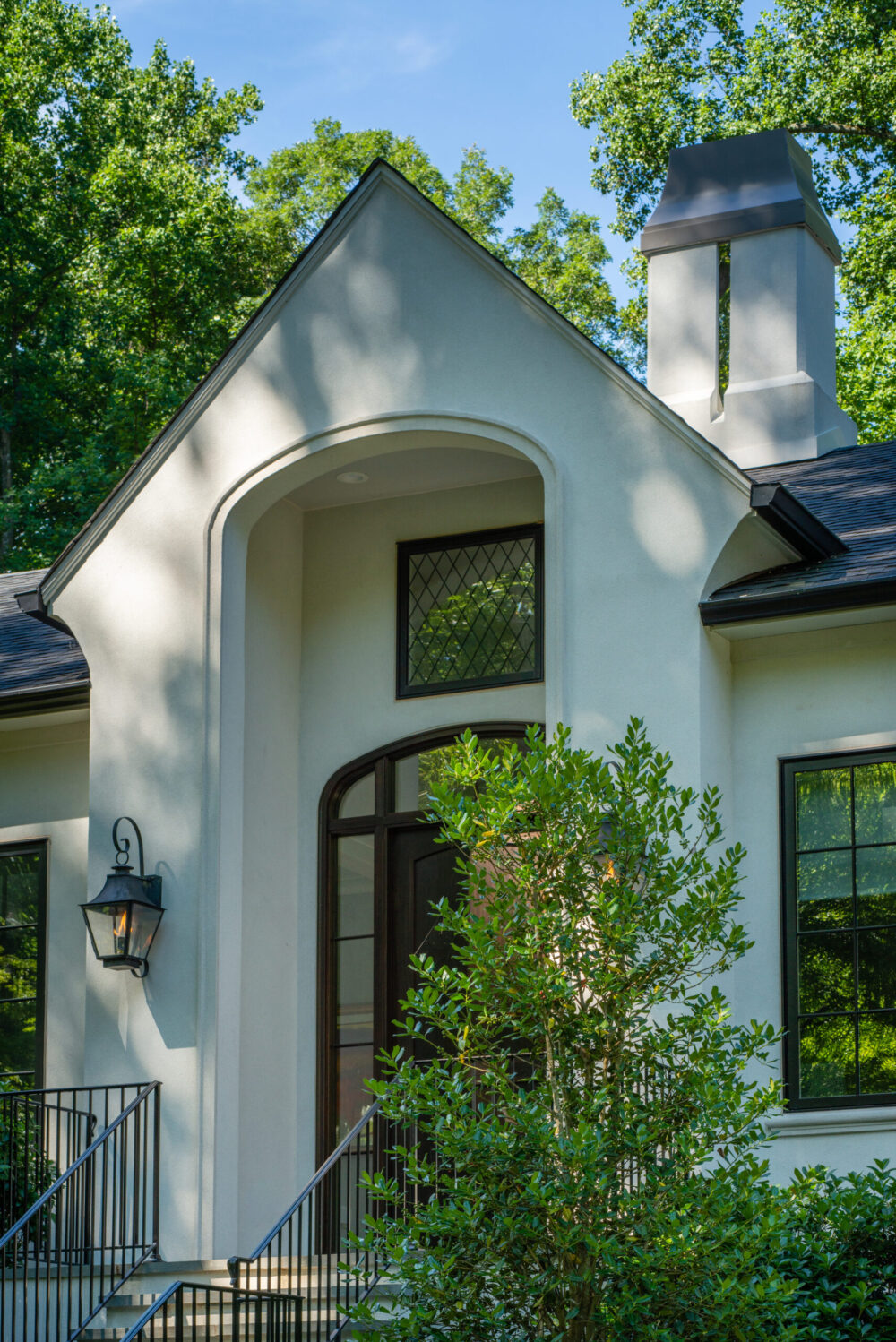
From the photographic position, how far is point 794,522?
9414 millimetres

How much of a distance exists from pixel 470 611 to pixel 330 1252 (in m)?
4.16

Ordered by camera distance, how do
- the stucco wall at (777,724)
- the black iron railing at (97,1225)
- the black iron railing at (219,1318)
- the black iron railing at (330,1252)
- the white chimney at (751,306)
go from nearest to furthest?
the black iron railing at (219,1318) < the black iron railing at (330,1252) < the black iron railing at (97,1225) < the stucco wall at (777,724) < the white chimney at (751,306)

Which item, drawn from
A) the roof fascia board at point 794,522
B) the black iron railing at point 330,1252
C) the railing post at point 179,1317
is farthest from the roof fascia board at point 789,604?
the railing post at point 179,1317

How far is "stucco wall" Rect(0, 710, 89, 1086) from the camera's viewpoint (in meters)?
10.9

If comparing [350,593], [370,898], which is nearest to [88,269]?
[350,593]

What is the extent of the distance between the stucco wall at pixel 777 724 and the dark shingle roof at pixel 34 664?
431cm

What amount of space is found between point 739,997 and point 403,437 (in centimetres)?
398

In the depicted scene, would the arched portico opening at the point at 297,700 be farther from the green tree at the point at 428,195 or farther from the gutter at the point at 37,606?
the green tree at the point at 428,195

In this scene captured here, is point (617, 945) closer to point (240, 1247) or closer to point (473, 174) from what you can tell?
point (240, 1247)

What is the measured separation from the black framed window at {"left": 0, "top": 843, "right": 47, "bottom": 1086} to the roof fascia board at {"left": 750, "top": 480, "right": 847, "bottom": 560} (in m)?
5.49

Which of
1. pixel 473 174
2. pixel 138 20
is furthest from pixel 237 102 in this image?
pixel 473 174

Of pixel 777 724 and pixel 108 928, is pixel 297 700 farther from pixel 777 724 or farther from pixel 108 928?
pixel 777 724

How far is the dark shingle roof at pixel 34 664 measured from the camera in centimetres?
1097

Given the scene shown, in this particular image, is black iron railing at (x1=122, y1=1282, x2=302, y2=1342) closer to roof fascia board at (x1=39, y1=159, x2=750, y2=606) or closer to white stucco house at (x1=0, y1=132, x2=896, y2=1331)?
white stucco house at (x1=0, y1=132, x2=896, y2=1331)
